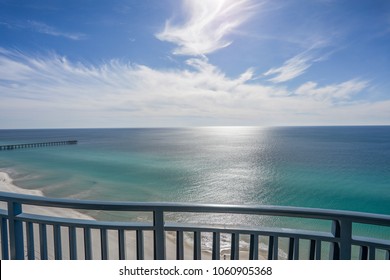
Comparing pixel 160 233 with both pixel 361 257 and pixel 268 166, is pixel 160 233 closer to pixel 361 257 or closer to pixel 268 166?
pixel 361 257

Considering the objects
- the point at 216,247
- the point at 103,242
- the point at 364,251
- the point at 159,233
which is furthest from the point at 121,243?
the point at 364,251

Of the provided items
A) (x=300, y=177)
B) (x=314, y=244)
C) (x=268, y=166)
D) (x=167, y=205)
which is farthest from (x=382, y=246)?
(x=268, y=166)

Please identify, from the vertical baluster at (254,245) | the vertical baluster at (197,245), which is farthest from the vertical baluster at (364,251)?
the vertical baluster at (197,245)

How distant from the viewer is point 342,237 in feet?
5.29

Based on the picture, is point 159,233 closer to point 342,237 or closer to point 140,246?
point 140,246

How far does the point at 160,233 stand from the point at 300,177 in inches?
1202

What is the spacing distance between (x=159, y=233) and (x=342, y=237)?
55.5 inches

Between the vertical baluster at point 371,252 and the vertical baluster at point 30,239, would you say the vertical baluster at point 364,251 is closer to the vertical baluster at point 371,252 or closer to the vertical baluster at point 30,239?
the vertical baluster at point 371,252

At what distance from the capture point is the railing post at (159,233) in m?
1.78

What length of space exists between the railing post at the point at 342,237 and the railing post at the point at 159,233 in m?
1.34

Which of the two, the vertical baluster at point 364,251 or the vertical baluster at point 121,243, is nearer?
the vertical baluster at point 364,251

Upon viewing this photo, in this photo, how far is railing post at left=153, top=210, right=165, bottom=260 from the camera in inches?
70.2

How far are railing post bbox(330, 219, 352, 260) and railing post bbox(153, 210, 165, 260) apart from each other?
1344 mm
